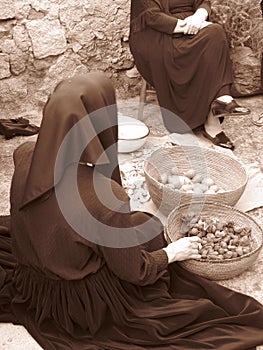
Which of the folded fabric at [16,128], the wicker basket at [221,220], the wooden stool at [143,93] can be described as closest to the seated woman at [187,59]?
the wooden stool at [143,93]

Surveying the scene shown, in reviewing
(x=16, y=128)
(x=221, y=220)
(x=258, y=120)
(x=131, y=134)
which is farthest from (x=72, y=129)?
(x=258, y=120)

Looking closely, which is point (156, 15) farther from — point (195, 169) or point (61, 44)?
point (195, 169)

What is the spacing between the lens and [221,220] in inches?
128

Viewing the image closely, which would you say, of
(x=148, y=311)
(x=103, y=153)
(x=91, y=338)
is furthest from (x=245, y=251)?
(x=103, y=153)

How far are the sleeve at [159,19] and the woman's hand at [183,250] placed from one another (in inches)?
72.7

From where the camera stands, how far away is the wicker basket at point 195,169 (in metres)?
3.33

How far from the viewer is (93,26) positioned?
15.7 feet

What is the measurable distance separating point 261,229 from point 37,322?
49.9 inches

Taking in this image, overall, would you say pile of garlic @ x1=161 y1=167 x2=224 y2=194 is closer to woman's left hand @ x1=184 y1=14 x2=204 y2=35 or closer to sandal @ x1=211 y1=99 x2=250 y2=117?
sandal @ x1=211 y1=99 x2=250 y2=117

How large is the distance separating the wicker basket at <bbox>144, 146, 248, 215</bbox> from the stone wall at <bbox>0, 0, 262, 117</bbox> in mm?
1425

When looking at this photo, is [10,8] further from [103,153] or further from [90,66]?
[103,153]

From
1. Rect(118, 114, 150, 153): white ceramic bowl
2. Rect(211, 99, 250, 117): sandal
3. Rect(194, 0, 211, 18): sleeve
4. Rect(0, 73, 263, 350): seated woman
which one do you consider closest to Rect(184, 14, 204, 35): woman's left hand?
Rect(194, 0, 211, 18): sleeve

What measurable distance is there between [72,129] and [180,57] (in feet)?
7.25

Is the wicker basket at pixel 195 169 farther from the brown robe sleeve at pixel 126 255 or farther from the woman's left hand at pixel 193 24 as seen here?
the woman's left hand at pixel 193 24
